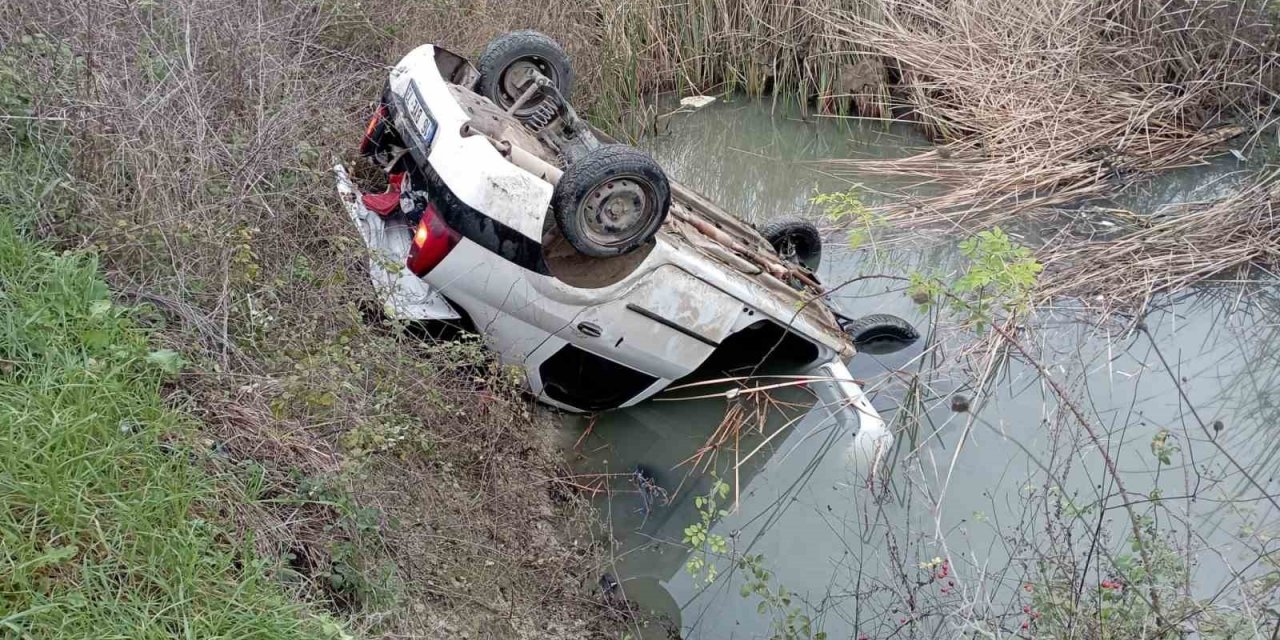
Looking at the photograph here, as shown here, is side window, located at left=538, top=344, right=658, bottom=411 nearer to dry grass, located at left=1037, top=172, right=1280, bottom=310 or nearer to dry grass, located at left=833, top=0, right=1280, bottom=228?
dry grass, located at left=1037, top=172, right=1280, bottom=310

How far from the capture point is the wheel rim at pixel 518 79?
541 centimetres

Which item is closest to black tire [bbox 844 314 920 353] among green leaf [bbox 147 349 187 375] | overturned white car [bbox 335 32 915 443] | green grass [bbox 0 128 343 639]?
overturned white car [bbox 335 32 915 443]

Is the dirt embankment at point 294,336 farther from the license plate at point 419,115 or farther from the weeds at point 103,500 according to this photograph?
the license plate at point 419,115

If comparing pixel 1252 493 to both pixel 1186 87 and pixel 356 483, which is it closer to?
pixel 356 483

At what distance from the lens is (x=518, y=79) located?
17.9 feet

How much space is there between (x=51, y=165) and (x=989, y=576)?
13.2 feet

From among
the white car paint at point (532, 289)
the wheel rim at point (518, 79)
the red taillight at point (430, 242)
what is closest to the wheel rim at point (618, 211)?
the white car paint at point (532, 289)

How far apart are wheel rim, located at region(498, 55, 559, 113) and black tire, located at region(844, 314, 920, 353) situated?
230 centimetres

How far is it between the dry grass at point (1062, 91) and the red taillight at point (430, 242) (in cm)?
437

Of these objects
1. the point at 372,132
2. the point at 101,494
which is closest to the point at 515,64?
the point at 372,132

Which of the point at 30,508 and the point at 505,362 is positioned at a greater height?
the point at 505,362

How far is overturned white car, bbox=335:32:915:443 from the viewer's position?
416 centimetres

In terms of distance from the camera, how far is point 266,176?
14.7 feet

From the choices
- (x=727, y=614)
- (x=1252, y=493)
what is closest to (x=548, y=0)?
(x=727, y=614)
